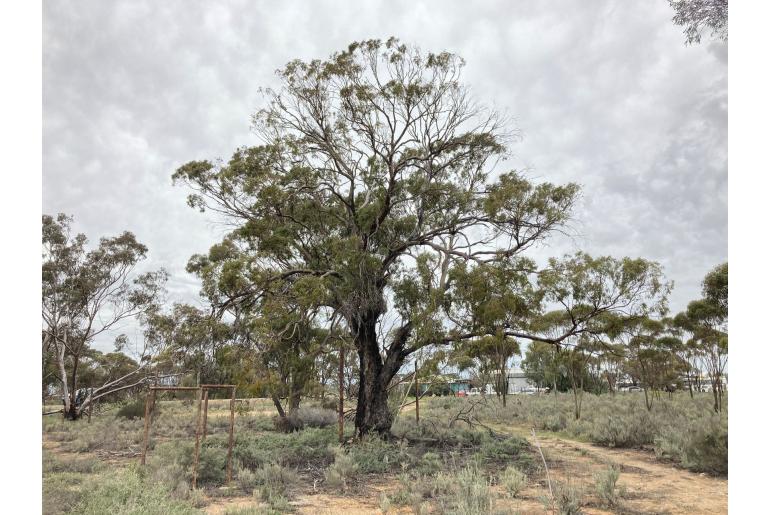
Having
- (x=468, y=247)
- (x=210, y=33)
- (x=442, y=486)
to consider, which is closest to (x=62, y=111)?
(x=210, y=33)

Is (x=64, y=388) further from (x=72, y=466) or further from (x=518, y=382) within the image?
(x=518, y=382)

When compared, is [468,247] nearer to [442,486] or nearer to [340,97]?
[340,97]

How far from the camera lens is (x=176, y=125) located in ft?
28.6

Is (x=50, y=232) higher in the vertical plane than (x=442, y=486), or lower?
higher

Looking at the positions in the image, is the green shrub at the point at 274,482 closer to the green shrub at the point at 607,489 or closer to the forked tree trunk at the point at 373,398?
the forked tree trunk at the point at 373,398

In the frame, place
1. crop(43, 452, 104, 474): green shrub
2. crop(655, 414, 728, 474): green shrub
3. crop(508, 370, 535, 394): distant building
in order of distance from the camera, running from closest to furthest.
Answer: crop(655, 414, 728, 474): green shrub < crop(43, 452, 104, 474): green shrub < crop(508, 370, 535, 394): distant building

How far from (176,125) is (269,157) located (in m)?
3.18

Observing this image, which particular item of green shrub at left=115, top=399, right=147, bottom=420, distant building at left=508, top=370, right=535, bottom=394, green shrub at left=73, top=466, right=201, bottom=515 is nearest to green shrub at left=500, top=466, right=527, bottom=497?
green shrub at left=73, top=466, right=201, bottom=515

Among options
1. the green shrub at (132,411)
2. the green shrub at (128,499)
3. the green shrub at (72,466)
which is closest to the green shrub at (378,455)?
the green shrub at (128,499)

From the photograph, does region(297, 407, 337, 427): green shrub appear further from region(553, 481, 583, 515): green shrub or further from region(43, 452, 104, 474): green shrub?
region(553, 481, 583, 515): green shrub

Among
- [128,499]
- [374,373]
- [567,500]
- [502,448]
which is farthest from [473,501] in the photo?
[374,373]

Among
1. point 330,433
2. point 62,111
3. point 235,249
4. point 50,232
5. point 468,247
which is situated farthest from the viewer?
point 50,232
